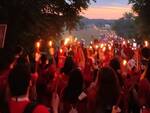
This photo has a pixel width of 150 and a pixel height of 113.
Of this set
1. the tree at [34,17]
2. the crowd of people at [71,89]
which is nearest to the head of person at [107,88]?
the crowd of people at [71,89]

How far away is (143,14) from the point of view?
38438mm

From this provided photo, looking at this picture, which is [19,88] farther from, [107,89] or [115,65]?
[115,65]

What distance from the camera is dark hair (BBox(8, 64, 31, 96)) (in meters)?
6.51

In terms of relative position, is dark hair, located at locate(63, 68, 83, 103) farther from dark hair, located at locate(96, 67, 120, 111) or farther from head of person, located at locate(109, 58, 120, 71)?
head of person, located at locate(109, 58, 120, 71)

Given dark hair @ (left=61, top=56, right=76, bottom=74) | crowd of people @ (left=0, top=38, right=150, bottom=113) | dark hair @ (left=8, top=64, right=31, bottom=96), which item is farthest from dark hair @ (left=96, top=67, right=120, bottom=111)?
dark hair @ (left=8, top=64, right=31, bottom=96)

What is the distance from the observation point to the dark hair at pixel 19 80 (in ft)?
21.4

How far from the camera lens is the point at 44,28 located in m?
23.9

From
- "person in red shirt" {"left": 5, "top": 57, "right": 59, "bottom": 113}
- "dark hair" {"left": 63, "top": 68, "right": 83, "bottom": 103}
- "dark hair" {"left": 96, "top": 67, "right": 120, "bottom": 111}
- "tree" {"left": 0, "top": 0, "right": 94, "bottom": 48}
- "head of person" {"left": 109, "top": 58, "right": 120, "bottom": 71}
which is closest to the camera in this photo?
"person in red shirt" {"left": 5, "top": 57, "right": 59, "bottom": 113}

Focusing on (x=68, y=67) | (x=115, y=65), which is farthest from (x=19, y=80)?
(x=115, y=65)

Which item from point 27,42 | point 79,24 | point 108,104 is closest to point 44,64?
point 108,104

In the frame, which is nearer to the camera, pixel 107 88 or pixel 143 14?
pixel 107 88

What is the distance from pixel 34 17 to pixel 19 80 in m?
14.5

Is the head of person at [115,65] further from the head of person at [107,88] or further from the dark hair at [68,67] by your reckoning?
the head of person at [107,88]

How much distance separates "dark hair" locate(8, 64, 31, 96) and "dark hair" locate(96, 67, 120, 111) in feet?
8.29
